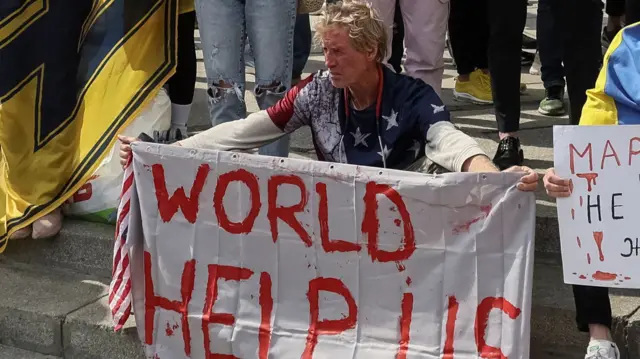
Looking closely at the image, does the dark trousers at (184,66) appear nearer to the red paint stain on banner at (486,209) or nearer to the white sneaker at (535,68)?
the red paint stain on banner at (486,209)

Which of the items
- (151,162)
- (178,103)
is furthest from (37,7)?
(151,162)

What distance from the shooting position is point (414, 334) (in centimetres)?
297

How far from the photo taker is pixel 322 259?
120 inches

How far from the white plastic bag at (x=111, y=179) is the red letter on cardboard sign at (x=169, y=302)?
71 centimetres

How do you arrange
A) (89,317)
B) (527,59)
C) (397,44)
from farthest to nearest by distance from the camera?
(527,59), (397,44), (89,317)

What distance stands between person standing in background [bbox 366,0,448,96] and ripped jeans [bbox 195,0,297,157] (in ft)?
1.44

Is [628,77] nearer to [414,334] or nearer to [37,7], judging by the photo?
[414,334]

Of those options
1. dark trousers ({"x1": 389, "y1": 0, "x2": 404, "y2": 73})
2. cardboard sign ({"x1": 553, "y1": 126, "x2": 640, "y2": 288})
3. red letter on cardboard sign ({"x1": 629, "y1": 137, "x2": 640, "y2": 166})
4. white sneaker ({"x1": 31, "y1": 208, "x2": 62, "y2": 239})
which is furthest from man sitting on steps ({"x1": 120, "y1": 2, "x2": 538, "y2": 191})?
dark trousers ({"x1": 389, "y1": 0, "x2": 404, "y2": 73})

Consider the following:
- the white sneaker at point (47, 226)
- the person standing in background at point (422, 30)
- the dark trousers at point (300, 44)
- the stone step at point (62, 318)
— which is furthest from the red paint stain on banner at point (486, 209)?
the dark trousers at point (300, 44)

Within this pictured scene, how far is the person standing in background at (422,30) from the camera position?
12.8ft

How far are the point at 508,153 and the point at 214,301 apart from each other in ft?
4.52

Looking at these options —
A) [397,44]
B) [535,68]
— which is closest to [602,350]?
[397,44]

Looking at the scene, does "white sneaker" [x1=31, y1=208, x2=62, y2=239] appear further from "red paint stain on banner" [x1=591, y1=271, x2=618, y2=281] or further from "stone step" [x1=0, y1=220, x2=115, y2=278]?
"red paint stain on banner" [x1=591, y1=271, x2=618, y2=281]

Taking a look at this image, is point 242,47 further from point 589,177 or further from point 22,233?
point 589,177
